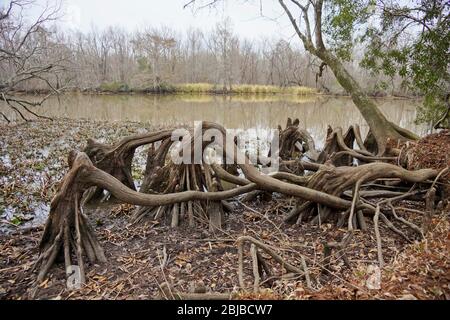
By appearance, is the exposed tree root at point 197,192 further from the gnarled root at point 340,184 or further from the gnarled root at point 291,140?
the gnarled root at point 291,140

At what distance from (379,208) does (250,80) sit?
4490cm

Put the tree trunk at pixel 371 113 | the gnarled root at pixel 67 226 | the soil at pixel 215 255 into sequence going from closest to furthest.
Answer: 1. the soil at pixel 215 255
2. the gnarled root at pixel 67 226
3. the tree trunk at pixel 371 113

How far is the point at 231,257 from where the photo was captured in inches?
156

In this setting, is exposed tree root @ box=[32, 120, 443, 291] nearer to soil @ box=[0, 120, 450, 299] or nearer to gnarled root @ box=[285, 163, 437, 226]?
gnarled root @ box=[285, 163, 437, 226]

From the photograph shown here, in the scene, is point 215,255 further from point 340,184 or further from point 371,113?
point 371,113

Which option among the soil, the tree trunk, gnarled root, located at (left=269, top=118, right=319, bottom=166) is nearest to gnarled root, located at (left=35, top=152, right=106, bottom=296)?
the soil

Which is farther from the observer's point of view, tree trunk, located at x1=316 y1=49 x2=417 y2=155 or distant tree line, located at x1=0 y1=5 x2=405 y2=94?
distant tree line, located at x1=0 y1=5 x2=405 y2=94

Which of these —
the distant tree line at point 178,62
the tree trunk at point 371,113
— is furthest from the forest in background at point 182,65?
the tree trunk at point 371,113

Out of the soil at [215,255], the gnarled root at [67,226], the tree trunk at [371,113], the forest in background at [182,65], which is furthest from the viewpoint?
the forest in background at [182,65]

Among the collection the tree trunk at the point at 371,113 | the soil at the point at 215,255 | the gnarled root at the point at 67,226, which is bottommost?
the soil at the point at 215,255

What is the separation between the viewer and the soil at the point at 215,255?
2602mm

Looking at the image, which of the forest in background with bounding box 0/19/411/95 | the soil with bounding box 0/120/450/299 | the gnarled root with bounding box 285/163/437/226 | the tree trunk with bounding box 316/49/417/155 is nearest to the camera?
the soil with bounding box 0/120/450/299

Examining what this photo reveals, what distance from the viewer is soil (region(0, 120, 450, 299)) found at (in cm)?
260

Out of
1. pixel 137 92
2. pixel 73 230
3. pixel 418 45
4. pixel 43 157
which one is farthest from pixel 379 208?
pixel 137 92
